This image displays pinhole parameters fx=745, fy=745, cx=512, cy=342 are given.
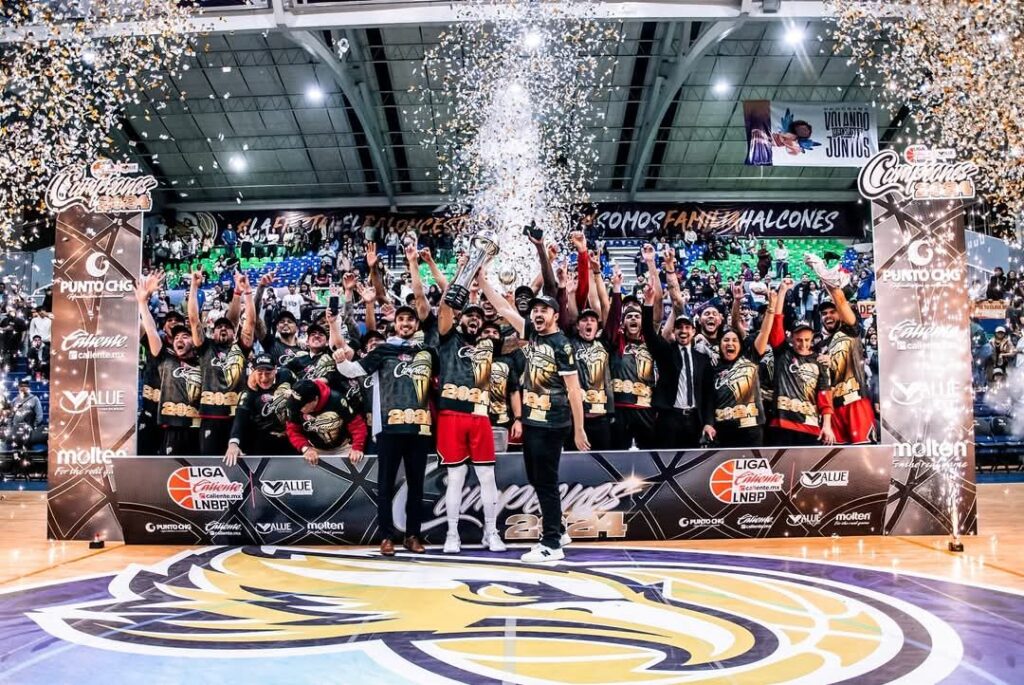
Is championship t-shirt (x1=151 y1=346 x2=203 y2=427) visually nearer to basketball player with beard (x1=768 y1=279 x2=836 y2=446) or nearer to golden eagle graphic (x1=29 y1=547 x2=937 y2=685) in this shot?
golden eagle graphic (x1=29 y1=547 x2=937 y2=685)

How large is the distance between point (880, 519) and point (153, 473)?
6237mm

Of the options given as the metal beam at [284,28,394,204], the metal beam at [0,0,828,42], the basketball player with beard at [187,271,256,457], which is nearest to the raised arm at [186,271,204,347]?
the basketball player with beard at [187,271,256,457]

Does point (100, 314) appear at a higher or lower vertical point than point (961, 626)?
higher

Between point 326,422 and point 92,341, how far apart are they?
2450 mm

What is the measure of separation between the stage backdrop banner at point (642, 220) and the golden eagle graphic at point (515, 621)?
18.4 metres

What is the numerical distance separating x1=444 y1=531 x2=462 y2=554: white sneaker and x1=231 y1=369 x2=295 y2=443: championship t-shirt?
193cm

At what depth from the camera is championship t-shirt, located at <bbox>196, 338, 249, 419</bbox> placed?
700cm

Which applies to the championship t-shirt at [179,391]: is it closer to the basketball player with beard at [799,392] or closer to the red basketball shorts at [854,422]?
the basketball player with beard at [799,392]

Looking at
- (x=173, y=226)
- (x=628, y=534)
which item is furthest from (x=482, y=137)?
(x=628, y=534)

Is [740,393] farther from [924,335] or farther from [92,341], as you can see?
[92,341]

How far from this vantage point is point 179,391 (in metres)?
7.12

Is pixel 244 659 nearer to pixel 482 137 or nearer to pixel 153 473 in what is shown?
pixel 153 473

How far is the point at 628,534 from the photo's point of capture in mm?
6254

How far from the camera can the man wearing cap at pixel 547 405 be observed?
5.40m
